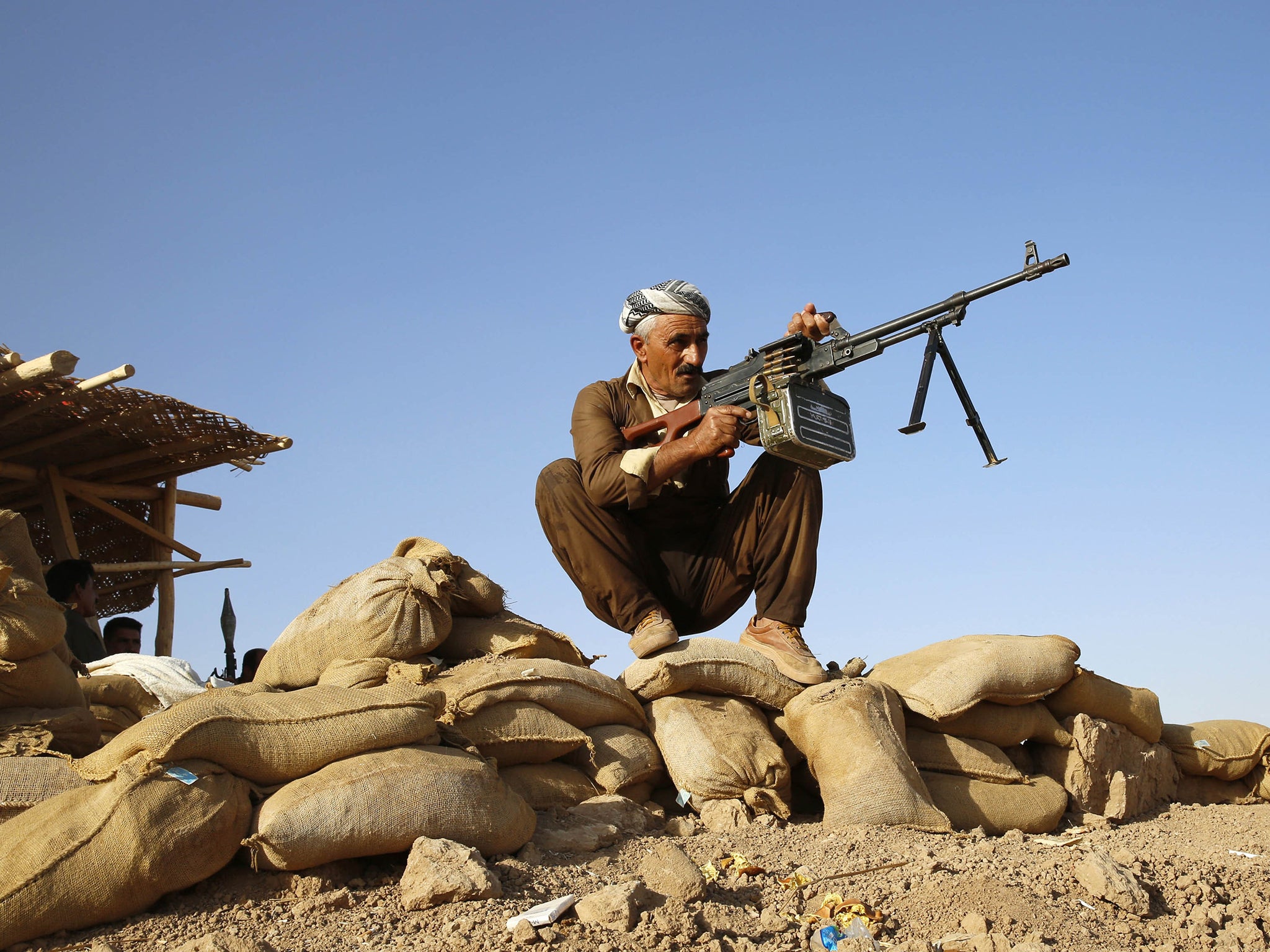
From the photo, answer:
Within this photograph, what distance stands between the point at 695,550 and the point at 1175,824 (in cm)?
207

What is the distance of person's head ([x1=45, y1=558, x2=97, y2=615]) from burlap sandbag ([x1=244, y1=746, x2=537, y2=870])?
305 centimetres

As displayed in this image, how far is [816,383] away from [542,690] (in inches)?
57.2

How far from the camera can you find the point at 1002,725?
12.8 ft

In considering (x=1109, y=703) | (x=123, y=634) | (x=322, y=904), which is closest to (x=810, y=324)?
(x=1109, y=703)

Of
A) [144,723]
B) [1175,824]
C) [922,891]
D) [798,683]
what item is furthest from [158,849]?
[1175,824]

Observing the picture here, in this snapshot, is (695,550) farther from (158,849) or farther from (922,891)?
(158,849)

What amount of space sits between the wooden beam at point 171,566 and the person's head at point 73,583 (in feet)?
5.96

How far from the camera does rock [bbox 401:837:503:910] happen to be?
2.44 metres

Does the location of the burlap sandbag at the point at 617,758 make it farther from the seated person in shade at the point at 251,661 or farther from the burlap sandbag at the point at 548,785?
the seated person in shade at the point at 251,661

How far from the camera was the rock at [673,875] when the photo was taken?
2521 mm

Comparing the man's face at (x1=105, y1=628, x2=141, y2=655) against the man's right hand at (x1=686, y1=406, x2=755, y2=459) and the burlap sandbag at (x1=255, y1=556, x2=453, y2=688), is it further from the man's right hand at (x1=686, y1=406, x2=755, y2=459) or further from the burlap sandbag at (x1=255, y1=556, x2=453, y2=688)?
the man's right hand at (x1=686, y1=406, x2=755, y2=459)

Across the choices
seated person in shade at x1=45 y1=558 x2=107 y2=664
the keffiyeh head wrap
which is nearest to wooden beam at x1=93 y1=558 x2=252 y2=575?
seated person in shade at x1=45 y1=558 x2=107 y2=664

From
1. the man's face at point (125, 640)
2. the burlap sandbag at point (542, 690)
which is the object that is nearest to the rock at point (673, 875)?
the burlap sandbag at point (542, 690)

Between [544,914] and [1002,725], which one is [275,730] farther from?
[1002,725]
